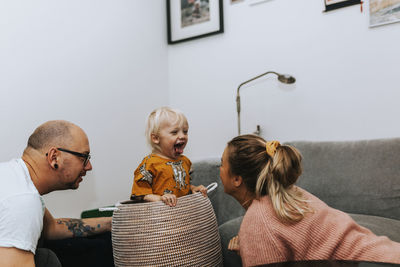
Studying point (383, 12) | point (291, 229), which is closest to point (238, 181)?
point (291, 229)

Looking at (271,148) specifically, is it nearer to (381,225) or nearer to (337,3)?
(381,225)

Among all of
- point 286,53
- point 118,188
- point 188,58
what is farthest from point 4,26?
point 286,53

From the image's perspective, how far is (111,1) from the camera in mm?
2508

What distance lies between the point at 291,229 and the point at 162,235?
1.49 ft

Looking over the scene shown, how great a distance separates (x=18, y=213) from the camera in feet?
3.11

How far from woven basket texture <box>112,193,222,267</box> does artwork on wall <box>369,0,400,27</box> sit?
1705 mm

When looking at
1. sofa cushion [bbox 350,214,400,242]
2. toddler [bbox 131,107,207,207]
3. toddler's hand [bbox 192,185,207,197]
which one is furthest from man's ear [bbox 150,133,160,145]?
sofa cushion [bbox 350,214,400,242]

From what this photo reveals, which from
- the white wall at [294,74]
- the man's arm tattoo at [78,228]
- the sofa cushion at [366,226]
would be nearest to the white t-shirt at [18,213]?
the man's arm tattoo at [78,228]

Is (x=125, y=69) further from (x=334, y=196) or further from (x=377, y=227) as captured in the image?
(x=377, y=227)

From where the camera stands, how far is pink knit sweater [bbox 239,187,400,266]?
1.01m

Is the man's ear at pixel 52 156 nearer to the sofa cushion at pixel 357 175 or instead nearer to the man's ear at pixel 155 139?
the man's ear at pixel 155 139

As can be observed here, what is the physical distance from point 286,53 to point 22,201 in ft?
6.62

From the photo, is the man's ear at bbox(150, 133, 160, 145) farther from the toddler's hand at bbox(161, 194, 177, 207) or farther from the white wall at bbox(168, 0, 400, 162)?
the white wall at bbox(168, 0, 400, 162)

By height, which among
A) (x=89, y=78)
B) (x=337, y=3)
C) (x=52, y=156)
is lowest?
(x=52, y=156)
